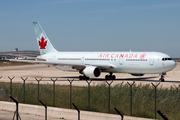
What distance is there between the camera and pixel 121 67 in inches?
1593

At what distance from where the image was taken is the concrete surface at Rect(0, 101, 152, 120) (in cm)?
1896

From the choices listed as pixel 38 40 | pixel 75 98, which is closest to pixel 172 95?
pixel 75 98

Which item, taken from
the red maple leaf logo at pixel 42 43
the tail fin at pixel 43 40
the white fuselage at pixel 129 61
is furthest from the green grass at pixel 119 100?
the red maple leaf logo at pixel 42 43

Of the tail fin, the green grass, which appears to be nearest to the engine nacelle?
the tail fin

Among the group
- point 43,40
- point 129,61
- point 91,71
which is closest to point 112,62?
point 129,61

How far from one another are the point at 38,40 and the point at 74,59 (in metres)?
8.99

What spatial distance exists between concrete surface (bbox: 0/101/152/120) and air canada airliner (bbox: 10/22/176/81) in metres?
18.3

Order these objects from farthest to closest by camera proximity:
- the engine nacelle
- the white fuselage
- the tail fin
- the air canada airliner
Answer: the tail fin, the engine nacelle, the air canada airliner, the white fuselage

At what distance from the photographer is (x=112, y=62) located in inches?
1634

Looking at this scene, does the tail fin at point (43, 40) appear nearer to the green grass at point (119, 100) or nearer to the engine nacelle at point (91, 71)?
the engine nacelle at point (91, 71)

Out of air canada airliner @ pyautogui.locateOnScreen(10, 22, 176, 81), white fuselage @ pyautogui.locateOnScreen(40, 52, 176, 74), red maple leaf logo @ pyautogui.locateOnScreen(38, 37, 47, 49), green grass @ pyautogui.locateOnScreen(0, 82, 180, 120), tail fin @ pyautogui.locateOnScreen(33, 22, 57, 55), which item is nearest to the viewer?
green grass @ pyautogui.locateOnScreen(0, 82, 180, 120)

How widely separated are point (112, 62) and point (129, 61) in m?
2.84

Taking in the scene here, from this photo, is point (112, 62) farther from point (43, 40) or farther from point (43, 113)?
point (43, 113)

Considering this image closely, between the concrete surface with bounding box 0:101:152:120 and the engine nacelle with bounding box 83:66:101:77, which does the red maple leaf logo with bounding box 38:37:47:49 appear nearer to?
the engine nacelle with bounding box 83:66:101:77
